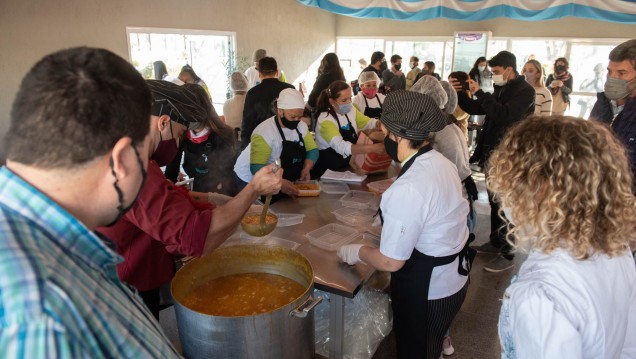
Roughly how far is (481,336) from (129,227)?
244 centimetres

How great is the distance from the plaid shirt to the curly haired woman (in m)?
0.81

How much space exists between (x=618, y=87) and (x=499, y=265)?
73.9 inches

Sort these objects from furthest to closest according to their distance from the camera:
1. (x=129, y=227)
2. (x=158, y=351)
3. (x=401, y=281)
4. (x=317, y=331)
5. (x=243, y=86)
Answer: (x=243, y=86)
(x=317, y=331)
(x=401, y=281)
(x=129, y=227)
(x=158, y=351)

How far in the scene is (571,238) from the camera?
0.97 m

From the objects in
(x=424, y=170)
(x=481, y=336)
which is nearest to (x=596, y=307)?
(x=424, y=170)

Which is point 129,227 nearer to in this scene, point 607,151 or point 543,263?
point 543,263

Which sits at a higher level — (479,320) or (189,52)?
(189,52)

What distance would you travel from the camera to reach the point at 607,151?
988mm

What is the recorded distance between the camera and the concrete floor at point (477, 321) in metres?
2.74

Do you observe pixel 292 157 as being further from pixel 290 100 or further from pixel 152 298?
pixel 152 298

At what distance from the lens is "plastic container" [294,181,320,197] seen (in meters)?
2.80

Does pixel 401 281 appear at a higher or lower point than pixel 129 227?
lower

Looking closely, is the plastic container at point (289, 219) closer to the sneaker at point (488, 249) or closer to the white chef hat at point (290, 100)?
the white chef hat at point (290, 100)

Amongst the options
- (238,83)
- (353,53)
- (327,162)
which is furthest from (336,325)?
(353,53)
